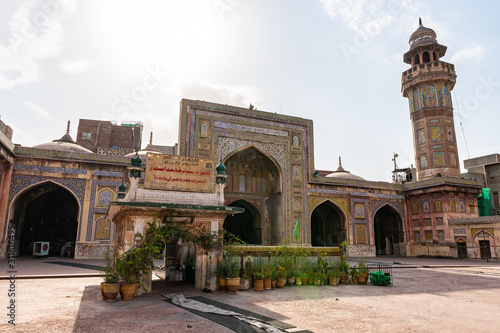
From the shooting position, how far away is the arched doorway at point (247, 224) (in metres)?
24.1

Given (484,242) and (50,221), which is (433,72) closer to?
(484,242)

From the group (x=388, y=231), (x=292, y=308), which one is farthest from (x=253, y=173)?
(x=292, y=308)

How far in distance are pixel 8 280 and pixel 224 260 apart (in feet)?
21.7

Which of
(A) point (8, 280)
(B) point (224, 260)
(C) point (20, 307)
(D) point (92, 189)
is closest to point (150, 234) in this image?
(B) point (224, 260)

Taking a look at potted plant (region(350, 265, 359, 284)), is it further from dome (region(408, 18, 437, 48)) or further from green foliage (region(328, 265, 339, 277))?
dome (region(408, 18, 437, 48))

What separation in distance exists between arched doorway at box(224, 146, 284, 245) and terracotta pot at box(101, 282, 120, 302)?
1601cm

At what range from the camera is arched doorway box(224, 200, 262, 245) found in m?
24.1

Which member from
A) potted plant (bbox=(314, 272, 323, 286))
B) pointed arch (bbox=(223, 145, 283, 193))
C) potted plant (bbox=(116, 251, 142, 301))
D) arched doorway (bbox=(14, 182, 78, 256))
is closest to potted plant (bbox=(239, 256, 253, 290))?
potted plant (bbox=(314, 272, 323, 286))

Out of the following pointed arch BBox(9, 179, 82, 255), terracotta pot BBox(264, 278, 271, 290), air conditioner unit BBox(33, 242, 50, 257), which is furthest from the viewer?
pointed arch BBox(9, 179, 82, 255)

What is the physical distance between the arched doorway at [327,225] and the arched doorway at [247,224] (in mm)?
5236

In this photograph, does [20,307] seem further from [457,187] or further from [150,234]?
[457,187]

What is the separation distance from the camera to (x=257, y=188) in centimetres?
2419

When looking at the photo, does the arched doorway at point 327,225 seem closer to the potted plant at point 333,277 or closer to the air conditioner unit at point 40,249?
the potted plant at point 333,277

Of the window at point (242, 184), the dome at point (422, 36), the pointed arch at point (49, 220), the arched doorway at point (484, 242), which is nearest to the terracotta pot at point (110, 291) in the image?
the pointed arch at point (49, 220)
